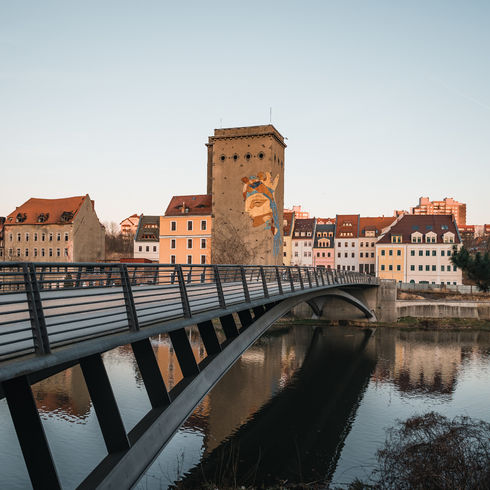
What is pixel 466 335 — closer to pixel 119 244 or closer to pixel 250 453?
pixel 250 453

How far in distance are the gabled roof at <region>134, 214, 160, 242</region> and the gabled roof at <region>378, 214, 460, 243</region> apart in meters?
37.8

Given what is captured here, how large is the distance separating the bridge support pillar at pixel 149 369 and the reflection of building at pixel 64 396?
12039mm

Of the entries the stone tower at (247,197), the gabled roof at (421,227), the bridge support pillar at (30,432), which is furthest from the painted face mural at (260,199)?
the bridge support pillar at (30,432)

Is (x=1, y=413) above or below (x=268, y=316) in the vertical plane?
below

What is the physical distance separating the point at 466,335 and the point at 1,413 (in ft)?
120

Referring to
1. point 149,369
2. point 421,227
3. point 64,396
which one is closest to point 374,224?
point 421,227

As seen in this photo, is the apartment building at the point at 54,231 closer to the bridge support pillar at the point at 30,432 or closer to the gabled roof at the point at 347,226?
the gabled roof at the point at 347,226

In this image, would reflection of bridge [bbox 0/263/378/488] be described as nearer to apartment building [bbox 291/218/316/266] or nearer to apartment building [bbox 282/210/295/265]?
apartment building [bbox 282/210/295/265]

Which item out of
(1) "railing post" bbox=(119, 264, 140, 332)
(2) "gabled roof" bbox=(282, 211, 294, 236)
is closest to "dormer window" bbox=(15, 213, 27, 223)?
(2) "gabled roof" bbox=(282, 211, 294, 236)

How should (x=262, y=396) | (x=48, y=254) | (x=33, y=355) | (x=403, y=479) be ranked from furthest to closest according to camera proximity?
(x=48, y=254) < (x=262, y=396) < (x=403, y=479) < (x=33, y=355)

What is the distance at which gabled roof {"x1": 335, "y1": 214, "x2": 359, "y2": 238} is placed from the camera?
86.1 metres

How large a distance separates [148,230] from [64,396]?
73944 millimetres

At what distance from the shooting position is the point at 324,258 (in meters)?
87.4

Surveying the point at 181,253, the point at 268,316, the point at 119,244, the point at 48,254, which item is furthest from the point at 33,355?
the point at 119,244
